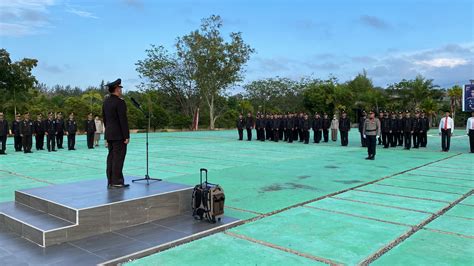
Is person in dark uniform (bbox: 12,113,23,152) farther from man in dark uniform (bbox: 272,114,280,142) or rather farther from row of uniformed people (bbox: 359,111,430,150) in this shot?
row of uniformed people (bbox: 359,111,430,150)

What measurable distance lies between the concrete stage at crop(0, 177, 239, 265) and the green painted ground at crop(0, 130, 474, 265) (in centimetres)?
37

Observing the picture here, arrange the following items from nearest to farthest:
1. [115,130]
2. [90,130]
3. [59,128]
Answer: [115,130] < [59,128] < [90,130]

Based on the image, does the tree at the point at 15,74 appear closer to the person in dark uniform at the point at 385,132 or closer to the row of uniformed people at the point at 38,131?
the row of uniformed people at the point at 38,131

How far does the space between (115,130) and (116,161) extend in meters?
0.45

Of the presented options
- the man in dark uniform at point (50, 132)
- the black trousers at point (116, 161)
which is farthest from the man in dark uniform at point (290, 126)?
the black trousers at point (116, 161)

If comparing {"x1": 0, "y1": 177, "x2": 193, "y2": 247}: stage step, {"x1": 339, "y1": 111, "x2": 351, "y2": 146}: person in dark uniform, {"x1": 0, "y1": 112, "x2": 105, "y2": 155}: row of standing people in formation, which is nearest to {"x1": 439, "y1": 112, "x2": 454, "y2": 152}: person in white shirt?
{"x1": 339, "y1": 111, "x2": 351, "y2": 146}: person in dark uniform

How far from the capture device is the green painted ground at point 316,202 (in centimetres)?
411

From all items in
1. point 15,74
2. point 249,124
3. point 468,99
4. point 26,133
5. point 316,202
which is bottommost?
point 316,202

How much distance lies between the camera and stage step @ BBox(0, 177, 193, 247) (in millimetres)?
4434

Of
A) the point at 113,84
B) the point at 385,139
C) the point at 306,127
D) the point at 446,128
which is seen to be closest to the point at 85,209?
the point at 113,84

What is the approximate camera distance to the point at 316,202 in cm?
635

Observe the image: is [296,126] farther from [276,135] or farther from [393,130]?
[393,130]

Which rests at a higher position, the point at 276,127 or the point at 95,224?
the point at 276,127

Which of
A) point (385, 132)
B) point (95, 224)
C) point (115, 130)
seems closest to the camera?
point (95, 224)
